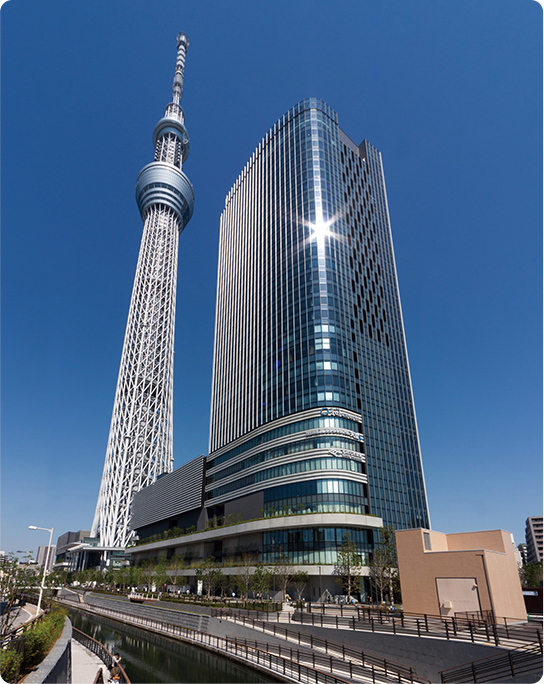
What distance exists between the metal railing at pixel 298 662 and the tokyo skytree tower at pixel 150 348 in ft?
341

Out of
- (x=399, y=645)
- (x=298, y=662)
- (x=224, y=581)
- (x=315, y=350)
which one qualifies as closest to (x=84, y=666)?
(x=298, y=662)

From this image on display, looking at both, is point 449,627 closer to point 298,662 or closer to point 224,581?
point 298,662

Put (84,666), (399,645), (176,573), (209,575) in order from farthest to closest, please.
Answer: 1. (176,573)
2. (209,575)
3. (84,666)
4. (399,645)

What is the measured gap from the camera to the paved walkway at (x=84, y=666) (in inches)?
1152

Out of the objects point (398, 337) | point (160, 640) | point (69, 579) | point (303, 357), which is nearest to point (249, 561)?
point (160, 640)

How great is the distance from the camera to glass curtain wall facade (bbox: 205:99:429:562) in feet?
215

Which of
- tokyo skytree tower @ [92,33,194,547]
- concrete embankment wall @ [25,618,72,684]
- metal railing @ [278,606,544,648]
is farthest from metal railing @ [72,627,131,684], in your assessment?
tokyo skytree tower @ [92,33,194,547]

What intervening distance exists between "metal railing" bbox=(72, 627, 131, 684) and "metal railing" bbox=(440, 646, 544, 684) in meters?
19.5

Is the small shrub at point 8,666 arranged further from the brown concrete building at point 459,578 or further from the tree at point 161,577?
the tree at point 161,577

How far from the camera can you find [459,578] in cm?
2989

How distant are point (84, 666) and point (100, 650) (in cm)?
542

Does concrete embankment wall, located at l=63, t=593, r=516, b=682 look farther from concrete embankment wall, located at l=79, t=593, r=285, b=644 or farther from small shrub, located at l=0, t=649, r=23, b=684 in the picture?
small shrub, located at l=0, t=649, r=23, b=684

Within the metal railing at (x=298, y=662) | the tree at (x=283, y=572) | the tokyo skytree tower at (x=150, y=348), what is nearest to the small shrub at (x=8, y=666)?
the metal railing at (x=298, y=662)

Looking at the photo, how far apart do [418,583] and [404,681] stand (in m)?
8.38
